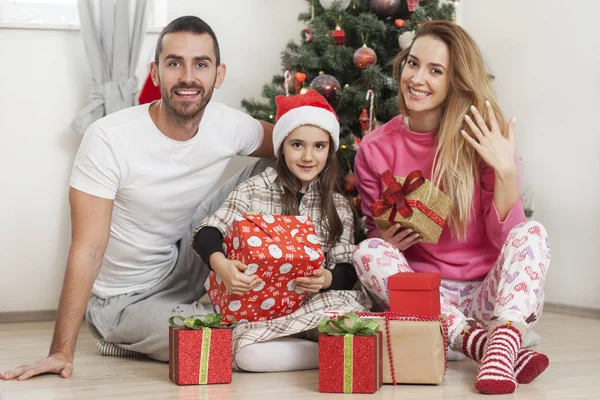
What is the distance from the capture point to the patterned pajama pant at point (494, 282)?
225 cm

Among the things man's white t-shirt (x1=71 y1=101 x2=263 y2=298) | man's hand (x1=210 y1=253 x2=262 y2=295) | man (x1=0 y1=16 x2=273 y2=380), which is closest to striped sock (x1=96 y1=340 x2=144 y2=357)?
man (x1=0 y1=16 x2=273 y2=380)

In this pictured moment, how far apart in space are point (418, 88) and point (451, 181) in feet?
1.07

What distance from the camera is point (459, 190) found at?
255 centimetres

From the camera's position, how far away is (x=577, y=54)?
348 centimetres

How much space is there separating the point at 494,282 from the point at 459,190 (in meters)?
0.31

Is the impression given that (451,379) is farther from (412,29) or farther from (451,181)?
(412,29)

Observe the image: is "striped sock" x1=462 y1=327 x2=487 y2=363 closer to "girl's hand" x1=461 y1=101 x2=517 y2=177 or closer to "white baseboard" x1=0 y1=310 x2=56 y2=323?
"girl's hand" x1=461 y1=101 x2=517 y2=177

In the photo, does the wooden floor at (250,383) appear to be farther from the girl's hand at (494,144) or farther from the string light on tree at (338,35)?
the string light on tree at (338,35)

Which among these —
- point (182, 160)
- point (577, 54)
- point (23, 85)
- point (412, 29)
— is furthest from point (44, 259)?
point (577, 54)

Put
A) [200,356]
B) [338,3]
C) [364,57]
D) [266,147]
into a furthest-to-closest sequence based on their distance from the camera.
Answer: [338,3]
[364,57]
[266,147]
[200,356]

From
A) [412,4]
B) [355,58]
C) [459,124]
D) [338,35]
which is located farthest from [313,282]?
[412,4]

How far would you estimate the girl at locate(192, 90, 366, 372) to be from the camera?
2.39 meters

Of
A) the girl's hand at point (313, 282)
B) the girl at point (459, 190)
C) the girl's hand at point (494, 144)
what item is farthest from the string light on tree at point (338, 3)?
the girl's hand at point (313, 282)

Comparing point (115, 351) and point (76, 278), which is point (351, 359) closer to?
point (76, 278)
